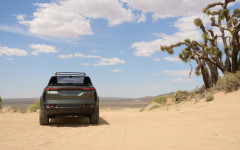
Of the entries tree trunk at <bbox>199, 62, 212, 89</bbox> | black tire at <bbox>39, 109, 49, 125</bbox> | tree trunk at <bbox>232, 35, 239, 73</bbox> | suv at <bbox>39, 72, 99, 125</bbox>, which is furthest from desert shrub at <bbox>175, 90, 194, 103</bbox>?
black tire at <bbox>39, 109, 49, 125</bbox>

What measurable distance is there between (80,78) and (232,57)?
49.5ft

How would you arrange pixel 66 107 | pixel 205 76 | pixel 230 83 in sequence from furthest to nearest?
pixel 205 76 → pixel 230 83 → pixel 66 107

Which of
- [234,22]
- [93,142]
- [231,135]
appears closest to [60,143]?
[93,142]

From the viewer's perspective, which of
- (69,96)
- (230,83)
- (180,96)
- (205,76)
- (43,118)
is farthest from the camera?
(205,76)

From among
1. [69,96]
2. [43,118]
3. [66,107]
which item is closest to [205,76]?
[69,96]

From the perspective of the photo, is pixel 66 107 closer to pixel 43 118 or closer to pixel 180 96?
pixel 43 118

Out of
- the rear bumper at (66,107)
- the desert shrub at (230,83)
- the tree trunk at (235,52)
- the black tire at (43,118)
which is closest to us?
the rear bumper at (66,107)

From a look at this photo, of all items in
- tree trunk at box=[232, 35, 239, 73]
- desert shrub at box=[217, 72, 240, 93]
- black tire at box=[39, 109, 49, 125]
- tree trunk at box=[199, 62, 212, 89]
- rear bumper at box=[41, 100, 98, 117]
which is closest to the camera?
rear bumper at box=[41, 100, 98, 117]

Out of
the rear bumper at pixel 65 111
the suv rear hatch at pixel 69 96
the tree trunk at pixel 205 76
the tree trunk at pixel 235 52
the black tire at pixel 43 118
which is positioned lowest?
the black tire at pixel 43 118

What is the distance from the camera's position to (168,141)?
4.96 m

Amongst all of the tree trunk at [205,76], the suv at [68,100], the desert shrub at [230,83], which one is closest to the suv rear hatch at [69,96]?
the suv at [68,100]

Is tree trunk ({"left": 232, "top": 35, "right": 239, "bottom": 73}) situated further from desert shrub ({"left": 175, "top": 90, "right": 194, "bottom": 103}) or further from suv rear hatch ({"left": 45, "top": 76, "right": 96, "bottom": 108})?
suv rear hatch ({"left": 45, "top": 76, "right": 96, "bottom": 108})

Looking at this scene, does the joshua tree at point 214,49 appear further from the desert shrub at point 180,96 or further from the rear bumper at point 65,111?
the rear bumper at point 65,111

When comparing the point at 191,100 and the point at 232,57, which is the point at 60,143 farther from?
the point at 232,57
